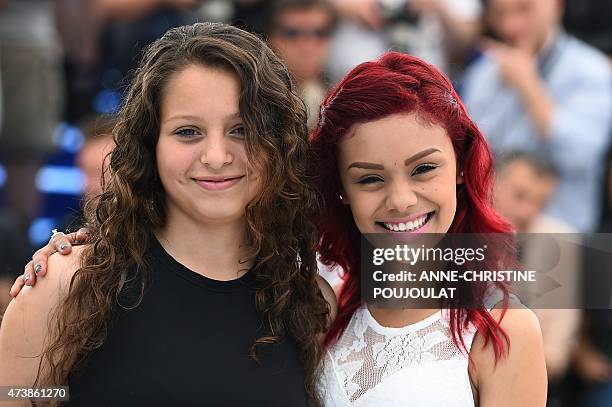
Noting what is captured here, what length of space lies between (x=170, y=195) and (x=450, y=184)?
697mm

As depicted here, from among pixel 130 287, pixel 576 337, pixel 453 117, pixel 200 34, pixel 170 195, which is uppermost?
pixel 200 34

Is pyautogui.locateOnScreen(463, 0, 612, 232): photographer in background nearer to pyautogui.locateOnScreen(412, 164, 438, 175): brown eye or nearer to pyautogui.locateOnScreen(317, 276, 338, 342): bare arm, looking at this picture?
pyautogui.locateOnScreen(317, 276, 338, 342): bare arm

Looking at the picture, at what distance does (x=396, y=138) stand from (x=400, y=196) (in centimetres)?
14

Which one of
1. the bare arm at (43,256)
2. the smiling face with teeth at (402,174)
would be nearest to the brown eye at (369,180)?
the smiling face with teeth at (402,174)

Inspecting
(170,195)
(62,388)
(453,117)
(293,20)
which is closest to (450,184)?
(453,117)

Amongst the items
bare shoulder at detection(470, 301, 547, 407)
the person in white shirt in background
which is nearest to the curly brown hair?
bare shoulder at detection(470, 301, 547, 407)

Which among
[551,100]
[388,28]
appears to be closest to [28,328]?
[388,28]

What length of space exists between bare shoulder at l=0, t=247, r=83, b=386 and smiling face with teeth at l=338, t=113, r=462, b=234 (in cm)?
77

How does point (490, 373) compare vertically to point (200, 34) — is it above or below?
below

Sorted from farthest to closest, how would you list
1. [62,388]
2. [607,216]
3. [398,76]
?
[607,216], [398,76], [62,388]

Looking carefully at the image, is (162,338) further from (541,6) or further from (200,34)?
(541,6)

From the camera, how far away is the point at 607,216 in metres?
4.85

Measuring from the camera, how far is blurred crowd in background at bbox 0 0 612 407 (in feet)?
15.4

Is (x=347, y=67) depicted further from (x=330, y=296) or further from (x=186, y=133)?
(x=186, y=133)
